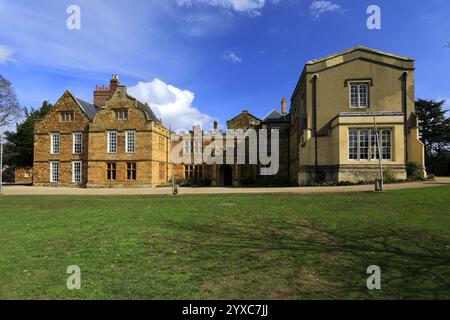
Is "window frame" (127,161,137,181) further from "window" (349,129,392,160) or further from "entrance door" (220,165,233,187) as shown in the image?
"window" (349,129,392,160)

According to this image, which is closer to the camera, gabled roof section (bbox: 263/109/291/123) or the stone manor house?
the stone manor house

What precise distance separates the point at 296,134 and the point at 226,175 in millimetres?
11858

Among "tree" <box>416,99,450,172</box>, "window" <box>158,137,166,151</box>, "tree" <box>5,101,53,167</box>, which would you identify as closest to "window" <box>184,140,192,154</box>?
"window" <box>158,137,166,151</box>

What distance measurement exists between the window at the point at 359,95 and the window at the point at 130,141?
931 inches

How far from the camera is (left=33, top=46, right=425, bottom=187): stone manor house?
2450 cm

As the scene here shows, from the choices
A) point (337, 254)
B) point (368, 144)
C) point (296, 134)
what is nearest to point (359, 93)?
point (368, 144)

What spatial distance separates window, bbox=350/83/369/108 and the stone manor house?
89 mm

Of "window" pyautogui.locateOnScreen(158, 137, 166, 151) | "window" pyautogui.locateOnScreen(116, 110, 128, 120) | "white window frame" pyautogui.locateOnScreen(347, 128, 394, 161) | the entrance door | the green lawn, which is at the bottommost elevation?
the green lawn

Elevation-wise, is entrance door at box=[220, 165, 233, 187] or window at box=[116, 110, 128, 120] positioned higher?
window at box=[116, 110, 128, 120]

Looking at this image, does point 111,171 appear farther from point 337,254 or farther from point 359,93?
point 337,254

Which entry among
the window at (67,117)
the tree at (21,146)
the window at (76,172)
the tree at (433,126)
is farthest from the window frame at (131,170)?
the tree at (433,126)

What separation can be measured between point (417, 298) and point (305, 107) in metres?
26.4

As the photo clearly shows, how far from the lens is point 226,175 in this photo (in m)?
40.1

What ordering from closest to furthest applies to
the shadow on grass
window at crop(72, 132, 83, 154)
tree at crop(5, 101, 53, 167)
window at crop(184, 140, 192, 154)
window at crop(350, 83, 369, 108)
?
the shadow on grass → window at crop(350, 83, 369, 108) → window at crop(72, 132, 83, 154) → window at crop(184, 140, 192, 154) → tree at crop(5, 101, 53, 167)
